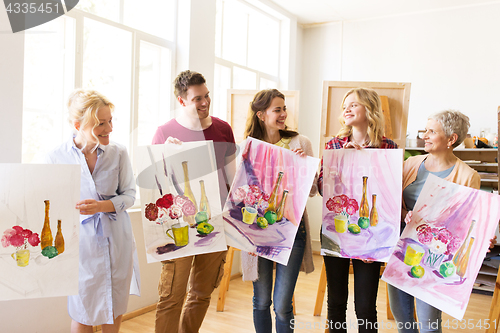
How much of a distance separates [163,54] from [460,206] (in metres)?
2.65

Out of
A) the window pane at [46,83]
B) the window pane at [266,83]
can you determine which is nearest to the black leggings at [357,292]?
the window pane at [46,83]

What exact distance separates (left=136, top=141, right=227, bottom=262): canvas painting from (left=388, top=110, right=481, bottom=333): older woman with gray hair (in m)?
0.87

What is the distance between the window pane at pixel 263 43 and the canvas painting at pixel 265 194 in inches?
126

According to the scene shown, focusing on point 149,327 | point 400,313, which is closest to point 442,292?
point 400,313

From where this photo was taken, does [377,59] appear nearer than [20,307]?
No

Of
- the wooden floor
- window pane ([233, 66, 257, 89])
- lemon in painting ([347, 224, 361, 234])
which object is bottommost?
the wooden floor

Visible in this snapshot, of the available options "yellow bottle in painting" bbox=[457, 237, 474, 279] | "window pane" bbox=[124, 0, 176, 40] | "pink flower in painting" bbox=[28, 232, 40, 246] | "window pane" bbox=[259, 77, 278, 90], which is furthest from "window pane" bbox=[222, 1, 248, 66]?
"yellow bottle in painting" bbox=[457, 237, 474, 279]

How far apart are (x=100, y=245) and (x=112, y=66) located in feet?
5.67

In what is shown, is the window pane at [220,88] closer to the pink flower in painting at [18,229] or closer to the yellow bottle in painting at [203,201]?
the yellow bottle in painting at [203,201]

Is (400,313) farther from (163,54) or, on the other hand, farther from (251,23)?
(251,23)

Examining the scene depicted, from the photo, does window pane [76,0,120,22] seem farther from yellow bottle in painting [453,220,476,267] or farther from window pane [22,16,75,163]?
yellow bottle in painting [453,220,476,267]

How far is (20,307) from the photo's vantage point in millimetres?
2252

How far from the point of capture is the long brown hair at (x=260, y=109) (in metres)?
1.95

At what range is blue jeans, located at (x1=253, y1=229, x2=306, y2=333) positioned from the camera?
1.90 meters
